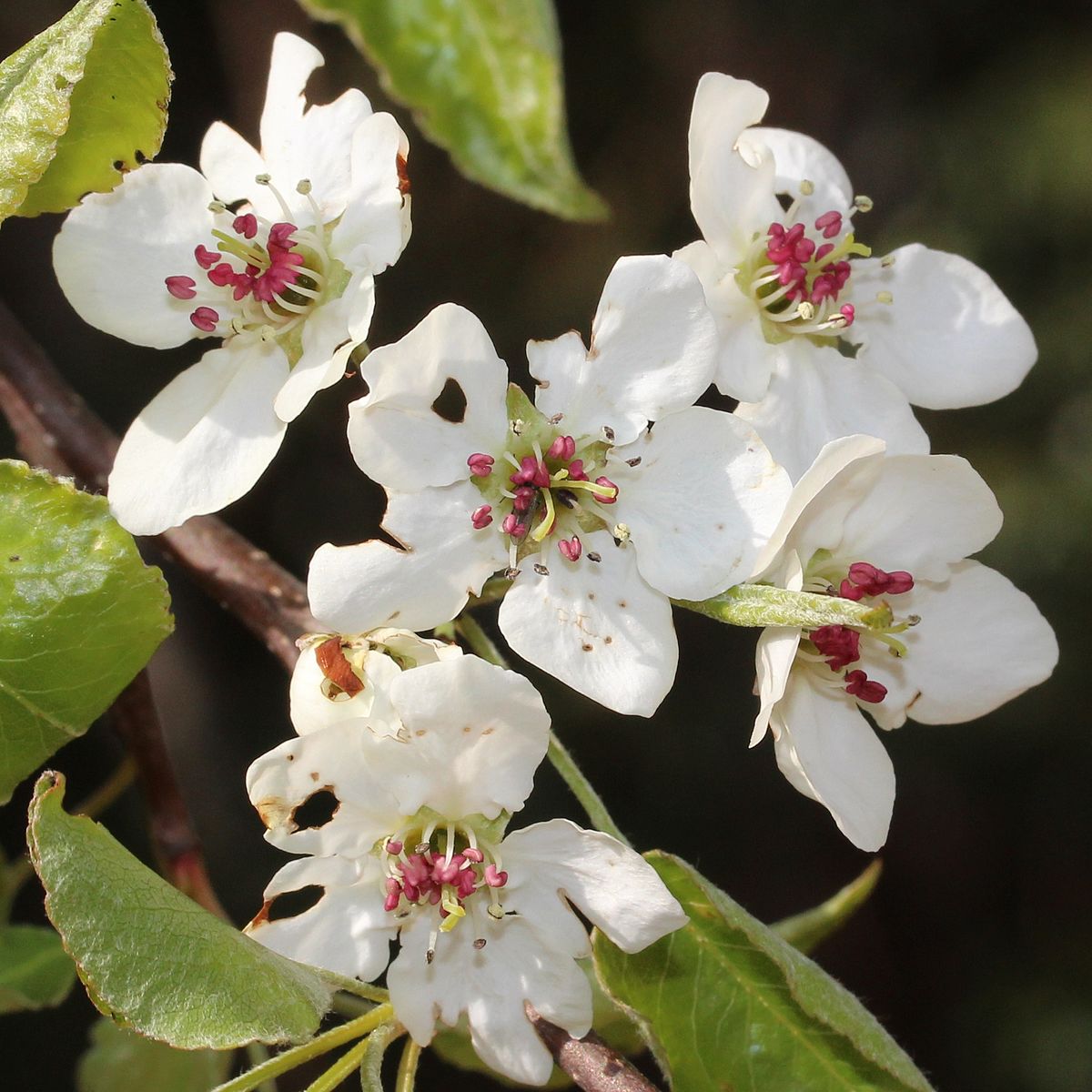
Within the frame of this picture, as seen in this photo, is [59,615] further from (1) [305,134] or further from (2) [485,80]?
(2) [485,80]

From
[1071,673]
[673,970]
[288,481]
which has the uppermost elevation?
[673,970]

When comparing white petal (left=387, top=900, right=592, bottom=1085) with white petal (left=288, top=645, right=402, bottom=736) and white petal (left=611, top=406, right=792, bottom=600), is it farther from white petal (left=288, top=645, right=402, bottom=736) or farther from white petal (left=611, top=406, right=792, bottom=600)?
white petal (left=611, top=406, right=792, bottom=600)

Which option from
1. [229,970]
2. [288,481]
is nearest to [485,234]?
[288,481]

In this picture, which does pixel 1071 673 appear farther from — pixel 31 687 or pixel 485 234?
pixel 31 687

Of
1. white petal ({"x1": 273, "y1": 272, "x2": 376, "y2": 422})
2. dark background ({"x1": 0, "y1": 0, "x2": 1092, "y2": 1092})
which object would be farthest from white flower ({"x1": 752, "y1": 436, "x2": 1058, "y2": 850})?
dark background ({"x1": 0, "y1": 0, "x2": 1092, "y2": 1092})

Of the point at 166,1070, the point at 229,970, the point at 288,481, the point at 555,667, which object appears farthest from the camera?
the point at 288,481

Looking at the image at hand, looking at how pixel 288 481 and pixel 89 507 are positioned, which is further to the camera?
pixel 288 481
